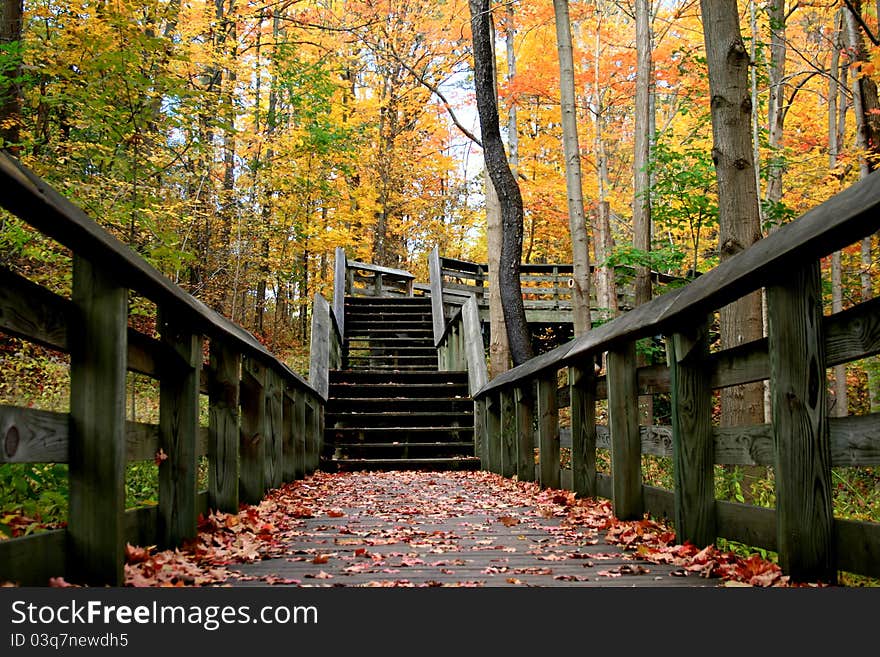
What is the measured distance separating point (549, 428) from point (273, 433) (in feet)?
7.56

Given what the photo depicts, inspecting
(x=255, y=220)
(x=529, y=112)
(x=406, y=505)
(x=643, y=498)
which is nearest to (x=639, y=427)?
(x=643, y=498)

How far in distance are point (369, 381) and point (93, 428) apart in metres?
10.6

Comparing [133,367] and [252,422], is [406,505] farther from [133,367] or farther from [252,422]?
[133,367]

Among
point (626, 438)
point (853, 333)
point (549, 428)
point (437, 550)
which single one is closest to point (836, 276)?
point (549, 428)

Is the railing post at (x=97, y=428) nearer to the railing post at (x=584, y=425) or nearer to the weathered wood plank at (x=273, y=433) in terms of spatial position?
the weathered wood plank at (x=273, y=433)

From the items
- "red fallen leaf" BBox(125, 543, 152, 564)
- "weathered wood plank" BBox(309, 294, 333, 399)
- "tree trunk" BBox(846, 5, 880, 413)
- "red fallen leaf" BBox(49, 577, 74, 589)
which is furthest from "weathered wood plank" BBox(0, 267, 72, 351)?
"tree trunk" BBox(846, 5, 880, 413)

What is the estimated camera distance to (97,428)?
8.69ft

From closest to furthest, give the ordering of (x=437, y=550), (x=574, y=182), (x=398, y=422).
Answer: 1. (x=437, y=550)
2. (x=398, y=422)
3. (x=574, y=182)

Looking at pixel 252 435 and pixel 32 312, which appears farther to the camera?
pixel 252 435

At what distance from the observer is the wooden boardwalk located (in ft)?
10.9

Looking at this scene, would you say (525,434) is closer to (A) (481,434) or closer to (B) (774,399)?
(A) (481,434)

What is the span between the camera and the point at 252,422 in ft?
17.9

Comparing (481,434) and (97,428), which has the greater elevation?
(97,428)

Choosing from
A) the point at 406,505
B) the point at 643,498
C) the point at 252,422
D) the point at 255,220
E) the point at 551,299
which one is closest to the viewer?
the point at 643,498
